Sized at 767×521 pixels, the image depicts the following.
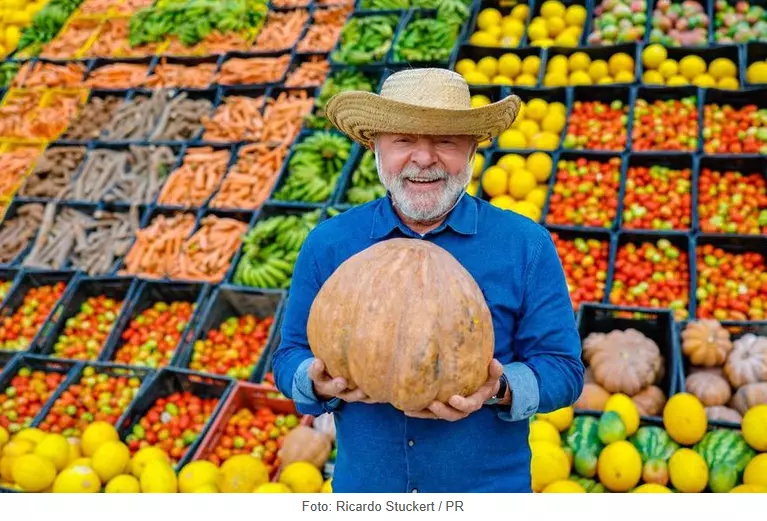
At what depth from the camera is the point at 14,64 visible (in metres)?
8.03

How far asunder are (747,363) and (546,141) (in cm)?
244

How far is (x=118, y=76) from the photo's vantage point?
290 inches

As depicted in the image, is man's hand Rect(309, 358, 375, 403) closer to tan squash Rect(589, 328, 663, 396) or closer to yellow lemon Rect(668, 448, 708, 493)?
yellow lemon Rect(668, 448, 708, 493)

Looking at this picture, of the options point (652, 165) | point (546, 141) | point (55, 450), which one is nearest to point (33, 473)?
point (55, 450)

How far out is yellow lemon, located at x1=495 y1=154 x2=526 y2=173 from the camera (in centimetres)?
500

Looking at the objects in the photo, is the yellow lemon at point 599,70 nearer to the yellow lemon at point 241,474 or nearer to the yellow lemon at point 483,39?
the yellow lemon at point 483,39

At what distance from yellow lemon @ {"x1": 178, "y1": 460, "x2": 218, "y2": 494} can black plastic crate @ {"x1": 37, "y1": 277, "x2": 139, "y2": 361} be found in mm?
1626

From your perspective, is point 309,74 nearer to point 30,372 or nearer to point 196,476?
point 30,372

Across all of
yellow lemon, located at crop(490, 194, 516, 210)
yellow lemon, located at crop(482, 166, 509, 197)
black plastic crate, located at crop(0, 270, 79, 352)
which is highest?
yellow lemon, located at crop(482, 166, 509, 197)

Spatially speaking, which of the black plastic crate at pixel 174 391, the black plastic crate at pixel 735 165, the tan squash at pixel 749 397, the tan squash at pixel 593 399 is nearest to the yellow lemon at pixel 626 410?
the tan squash at pixel 593 399

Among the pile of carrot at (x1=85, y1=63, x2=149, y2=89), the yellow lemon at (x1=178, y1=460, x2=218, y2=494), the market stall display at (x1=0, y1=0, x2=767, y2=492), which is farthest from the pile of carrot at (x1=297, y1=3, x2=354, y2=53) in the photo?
the yellow lemon at (x1=178, y1=460, x2=218, y2=494)

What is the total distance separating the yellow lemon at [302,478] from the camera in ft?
10.4

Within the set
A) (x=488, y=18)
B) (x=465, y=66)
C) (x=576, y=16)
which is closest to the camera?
(x=465, y=66)

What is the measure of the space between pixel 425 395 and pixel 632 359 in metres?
2.33
